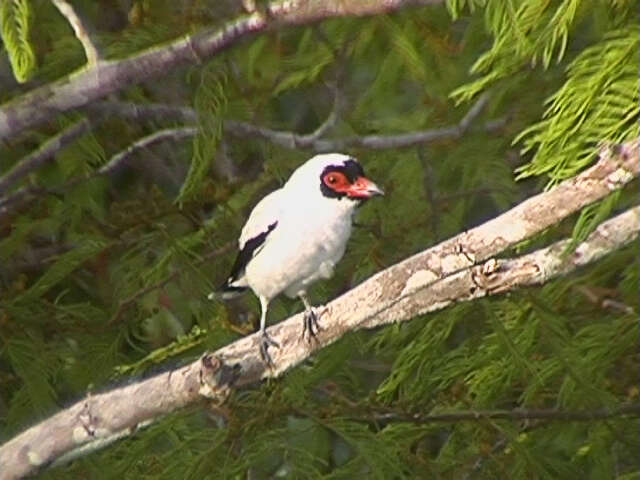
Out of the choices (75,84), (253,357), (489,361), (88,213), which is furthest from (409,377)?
(88,213)

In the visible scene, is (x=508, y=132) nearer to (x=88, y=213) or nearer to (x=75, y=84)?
(x=88, y=213)

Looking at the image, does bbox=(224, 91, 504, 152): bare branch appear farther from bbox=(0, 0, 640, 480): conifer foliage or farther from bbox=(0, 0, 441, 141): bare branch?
bbox=(0, 0, 441, 141): bare branch

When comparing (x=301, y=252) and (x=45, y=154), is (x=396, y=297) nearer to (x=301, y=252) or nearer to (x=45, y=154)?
(x=301, y=252)

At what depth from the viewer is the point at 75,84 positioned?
10.6 ft

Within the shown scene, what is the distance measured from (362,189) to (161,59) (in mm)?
603

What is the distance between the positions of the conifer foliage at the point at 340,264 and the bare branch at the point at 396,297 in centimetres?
8

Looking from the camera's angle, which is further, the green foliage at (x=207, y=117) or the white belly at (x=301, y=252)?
the white belly at (x=301, y=252)

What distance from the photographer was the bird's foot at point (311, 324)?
2920 millimetres

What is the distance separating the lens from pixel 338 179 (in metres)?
3.62

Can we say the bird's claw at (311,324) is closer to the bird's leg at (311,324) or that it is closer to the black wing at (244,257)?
the bird's leg at (311,324)

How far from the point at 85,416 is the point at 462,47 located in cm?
160

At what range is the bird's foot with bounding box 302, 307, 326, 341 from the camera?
9.58 feet

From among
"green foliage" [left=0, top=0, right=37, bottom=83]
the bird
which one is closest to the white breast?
the bird

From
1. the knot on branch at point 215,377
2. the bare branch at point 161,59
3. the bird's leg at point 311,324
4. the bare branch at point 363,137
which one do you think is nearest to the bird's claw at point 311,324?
the bird's leg at point 311,324
